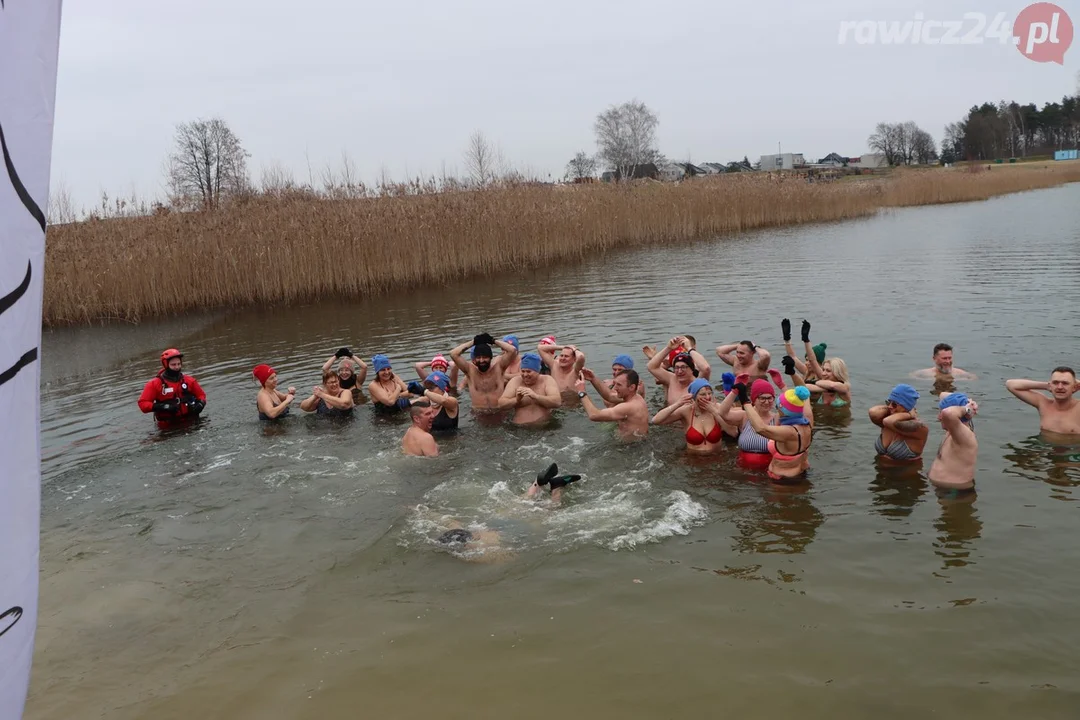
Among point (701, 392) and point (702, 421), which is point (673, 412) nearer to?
point (702, 421)

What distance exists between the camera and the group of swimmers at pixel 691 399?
22.4 ft

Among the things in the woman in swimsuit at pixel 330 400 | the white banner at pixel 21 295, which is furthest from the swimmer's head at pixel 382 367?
the white banner at pixel 21 295

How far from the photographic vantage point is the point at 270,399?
10008 millimetres

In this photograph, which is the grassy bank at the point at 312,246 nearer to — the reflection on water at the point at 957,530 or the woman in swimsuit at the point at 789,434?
→ the woman in swimsuit at the point at 789,434

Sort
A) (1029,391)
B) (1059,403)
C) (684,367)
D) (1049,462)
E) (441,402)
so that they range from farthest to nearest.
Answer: (441,402), (684,367), (1029,391), (1059,403), (1049,462)

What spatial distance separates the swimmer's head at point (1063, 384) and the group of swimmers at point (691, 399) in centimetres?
1

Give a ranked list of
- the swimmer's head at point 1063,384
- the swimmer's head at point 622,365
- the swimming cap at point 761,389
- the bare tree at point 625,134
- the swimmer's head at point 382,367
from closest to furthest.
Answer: the swimming cap at point 761,389
the swimmer's head at point 1063,384
the swimmer's head at point 622,365
the swimmer's head at point 382,367
the bare tree at point 625,134

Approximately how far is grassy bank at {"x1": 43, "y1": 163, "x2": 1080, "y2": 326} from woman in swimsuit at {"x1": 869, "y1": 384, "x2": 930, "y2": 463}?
1426 cm

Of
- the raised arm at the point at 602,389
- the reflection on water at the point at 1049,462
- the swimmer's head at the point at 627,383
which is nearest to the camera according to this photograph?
the reflection on water at the point at 1049,462

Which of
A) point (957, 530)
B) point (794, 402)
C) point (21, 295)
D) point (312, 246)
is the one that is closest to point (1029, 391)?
point (957, 530)

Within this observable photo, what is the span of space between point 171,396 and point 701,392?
705cm

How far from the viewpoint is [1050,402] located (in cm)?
757

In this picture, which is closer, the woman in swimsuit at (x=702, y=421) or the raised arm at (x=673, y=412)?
the woman in swimsuit at (x=702, y=421)

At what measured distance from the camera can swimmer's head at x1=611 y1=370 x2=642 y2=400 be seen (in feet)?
27.1
